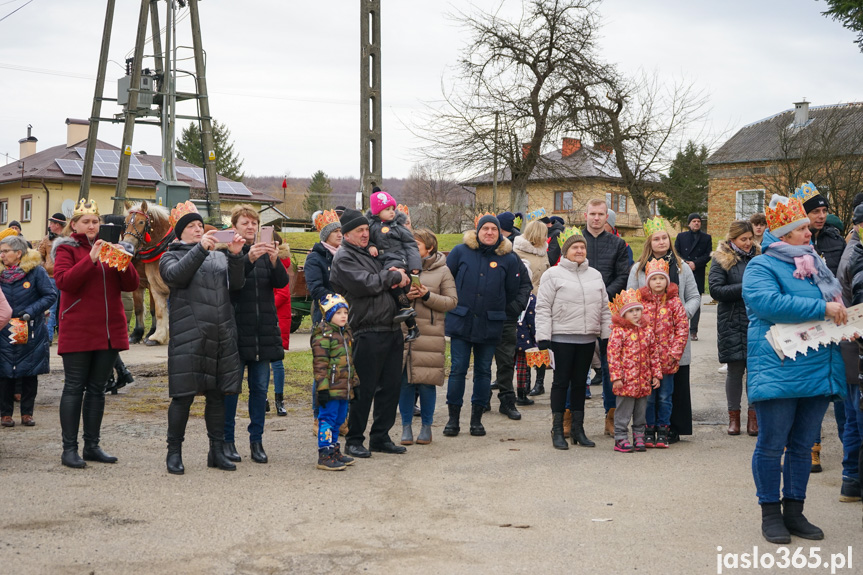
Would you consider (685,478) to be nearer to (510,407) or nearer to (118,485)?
(510,407)

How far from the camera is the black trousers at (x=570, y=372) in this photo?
8.06 metres

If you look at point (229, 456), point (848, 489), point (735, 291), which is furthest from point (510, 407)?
point (848, 489)

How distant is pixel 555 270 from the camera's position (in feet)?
26.9

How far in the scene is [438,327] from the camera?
8.25 m

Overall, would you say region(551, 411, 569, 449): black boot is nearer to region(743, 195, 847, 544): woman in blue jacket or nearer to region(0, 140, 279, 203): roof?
region(743, 195, 847, 544): woman in blue jacket

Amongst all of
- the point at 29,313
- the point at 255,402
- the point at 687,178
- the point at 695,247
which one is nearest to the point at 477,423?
the point at 255,402

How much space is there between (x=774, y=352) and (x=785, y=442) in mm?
562

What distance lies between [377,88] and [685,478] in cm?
927

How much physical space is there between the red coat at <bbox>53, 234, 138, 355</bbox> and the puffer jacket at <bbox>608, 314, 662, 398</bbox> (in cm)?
415

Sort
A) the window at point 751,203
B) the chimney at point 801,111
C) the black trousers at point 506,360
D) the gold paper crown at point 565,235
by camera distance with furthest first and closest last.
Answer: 1. the chimney at point 801,111
2. the window at point 751,203
3. the gold paper crown at point 565,235
4. the black trousers at point 506,360

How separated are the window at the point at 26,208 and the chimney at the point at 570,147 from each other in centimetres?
2935

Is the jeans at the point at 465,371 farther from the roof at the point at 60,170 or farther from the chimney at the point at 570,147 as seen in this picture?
the roof at the point at 60,170

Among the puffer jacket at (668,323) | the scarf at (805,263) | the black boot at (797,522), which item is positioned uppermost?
the scarf at (805,263)

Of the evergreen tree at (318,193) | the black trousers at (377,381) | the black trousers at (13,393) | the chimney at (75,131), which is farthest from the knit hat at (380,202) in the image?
the evergreen tree at (318,193)
